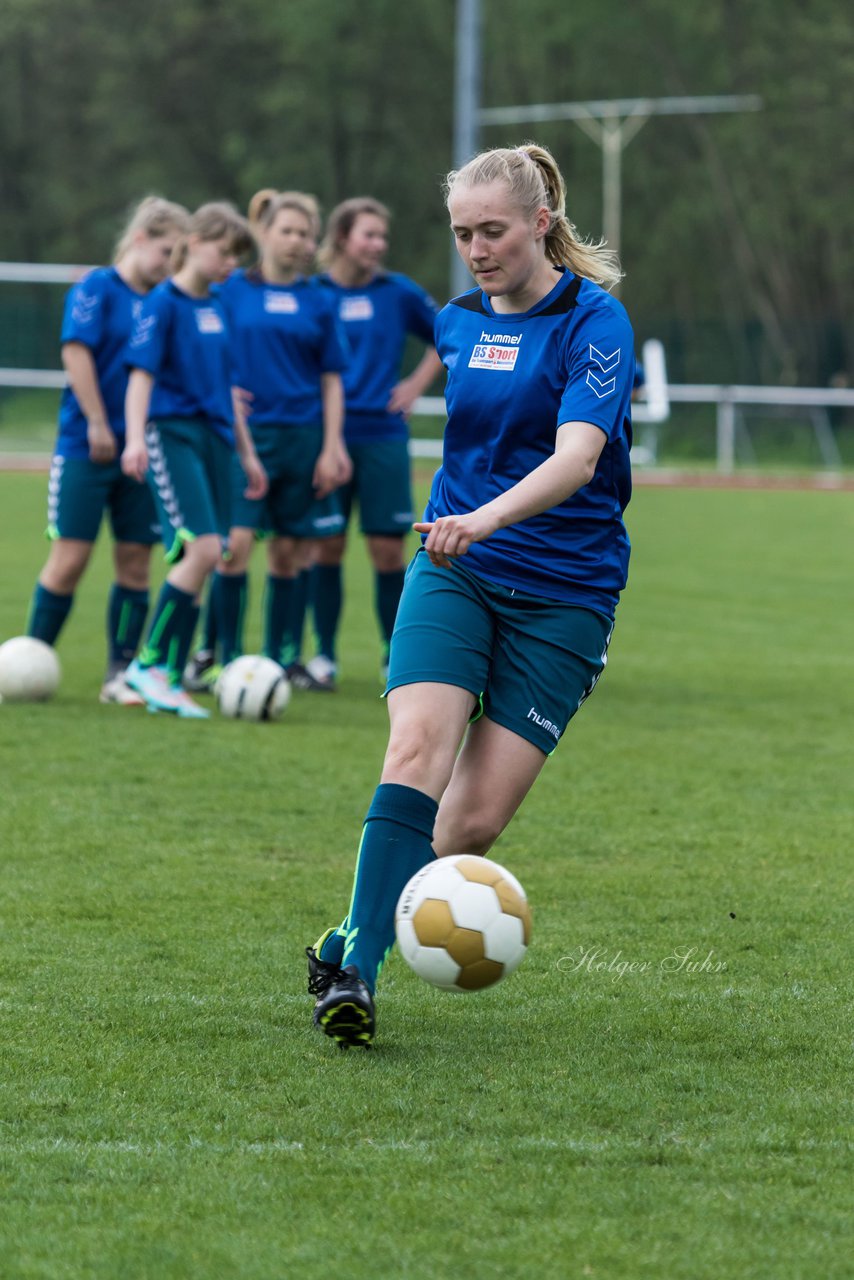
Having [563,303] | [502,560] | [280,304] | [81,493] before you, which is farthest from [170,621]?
[563,303]

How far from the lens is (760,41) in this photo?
49312mm

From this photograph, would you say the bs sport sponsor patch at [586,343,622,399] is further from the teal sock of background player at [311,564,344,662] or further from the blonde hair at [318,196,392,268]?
the teal sock of background player at [311,564,344,662]

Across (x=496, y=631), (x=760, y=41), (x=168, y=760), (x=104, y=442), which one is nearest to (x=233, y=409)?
(x=104, y=442)

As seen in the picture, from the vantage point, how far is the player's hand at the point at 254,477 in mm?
9234

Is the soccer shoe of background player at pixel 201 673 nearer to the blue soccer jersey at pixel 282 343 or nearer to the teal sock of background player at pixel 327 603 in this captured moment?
the teal sock of background player at pixel 327 603

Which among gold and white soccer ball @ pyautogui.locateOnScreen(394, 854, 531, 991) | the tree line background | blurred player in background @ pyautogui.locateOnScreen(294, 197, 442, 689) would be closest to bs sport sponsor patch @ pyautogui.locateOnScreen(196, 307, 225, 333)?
blurred player in background @ pyautogui.locateOnScreen(294, 197, 442, 689)

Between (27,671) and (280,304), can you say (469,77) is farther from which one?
(27,671)

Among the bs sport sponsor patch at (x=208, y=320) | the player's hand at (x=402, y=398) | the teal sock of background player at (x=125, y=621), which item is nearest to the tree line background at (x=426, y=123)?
the player's hand at (x=402, y=398)

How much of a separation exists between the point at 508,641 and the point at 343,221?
18.2 feet

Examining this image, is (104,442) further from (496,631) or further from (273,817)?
(496,631)

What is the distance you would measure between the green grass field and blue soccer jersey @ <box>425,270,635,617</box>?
1063mm

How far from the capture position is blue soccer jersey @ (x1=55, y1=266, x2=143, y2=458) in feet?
28.8

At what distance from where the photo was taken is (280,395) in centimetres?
951

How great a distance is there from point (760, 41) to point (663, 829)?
1820 inches
